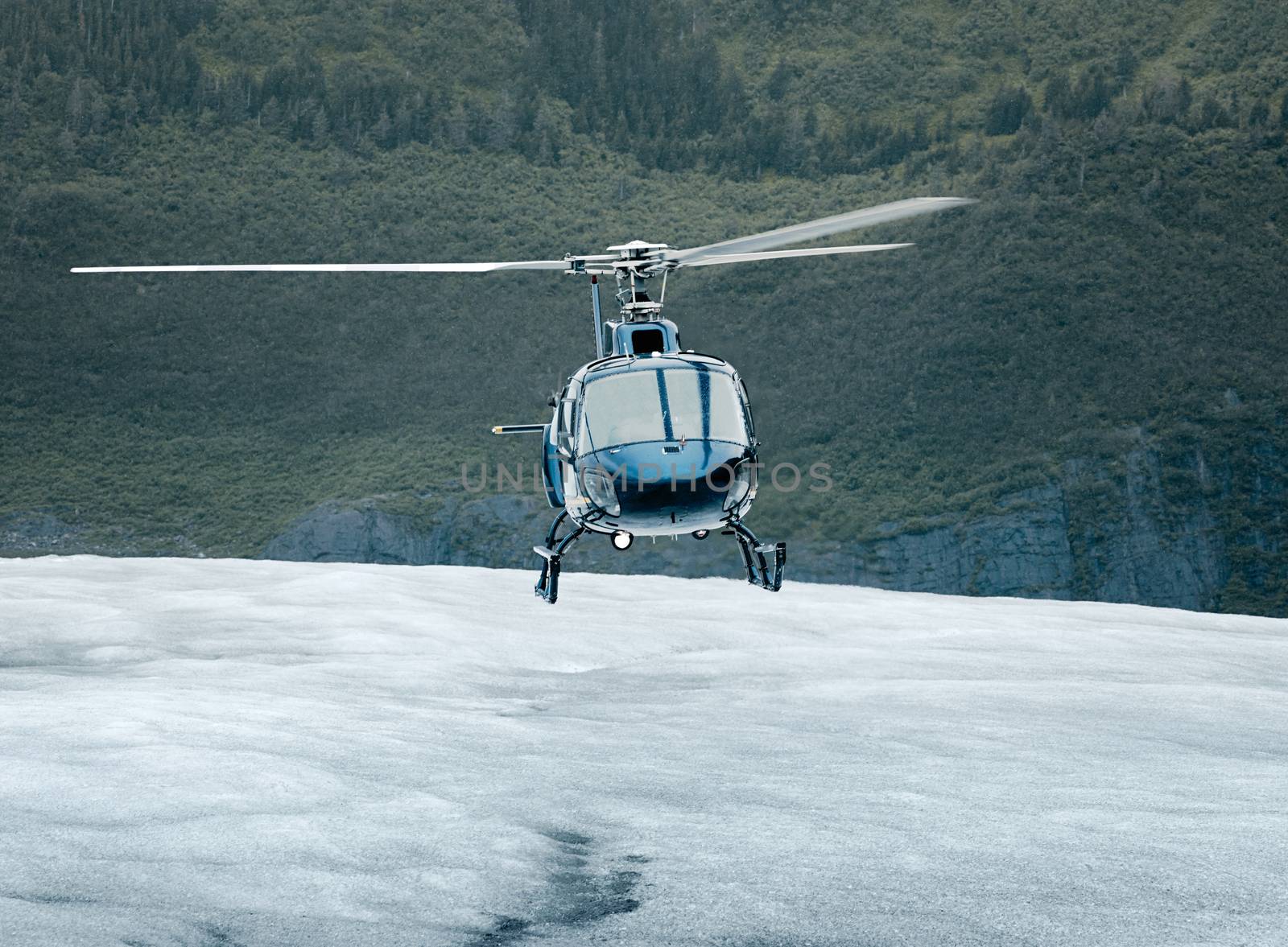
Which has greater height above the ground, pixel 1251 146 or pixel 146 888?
pixel 1251 146

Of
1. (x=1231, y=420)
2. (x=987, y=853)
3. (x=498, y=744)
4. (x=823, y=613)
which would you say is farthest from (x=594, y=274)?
(x=1231, y=420)

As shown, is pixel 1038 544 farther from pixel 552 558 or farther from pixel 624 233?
pixel 552 558

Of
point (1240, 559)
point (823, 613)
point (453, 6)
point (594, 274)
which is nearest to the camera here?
point (594, 274)

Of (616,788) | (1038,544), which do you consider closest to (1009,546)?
(1038,544)

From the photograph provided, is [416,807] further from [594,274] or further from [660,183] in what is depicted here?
[660,183]

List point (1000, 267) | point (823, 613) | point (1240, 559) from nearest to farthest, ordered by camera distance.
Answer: point (823, 613), point (1240, 559), point (1000, 267)

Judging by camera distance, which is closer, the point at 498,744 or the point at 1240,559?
the point at 498,744

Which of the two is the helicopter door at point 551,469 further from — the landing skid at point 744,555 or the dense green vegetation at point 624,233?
the dense green vegetation at point 624,233

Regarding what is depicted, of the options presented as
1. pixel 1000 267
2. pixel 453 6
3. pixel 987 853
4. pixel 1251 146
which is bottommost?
pixel 987 853
